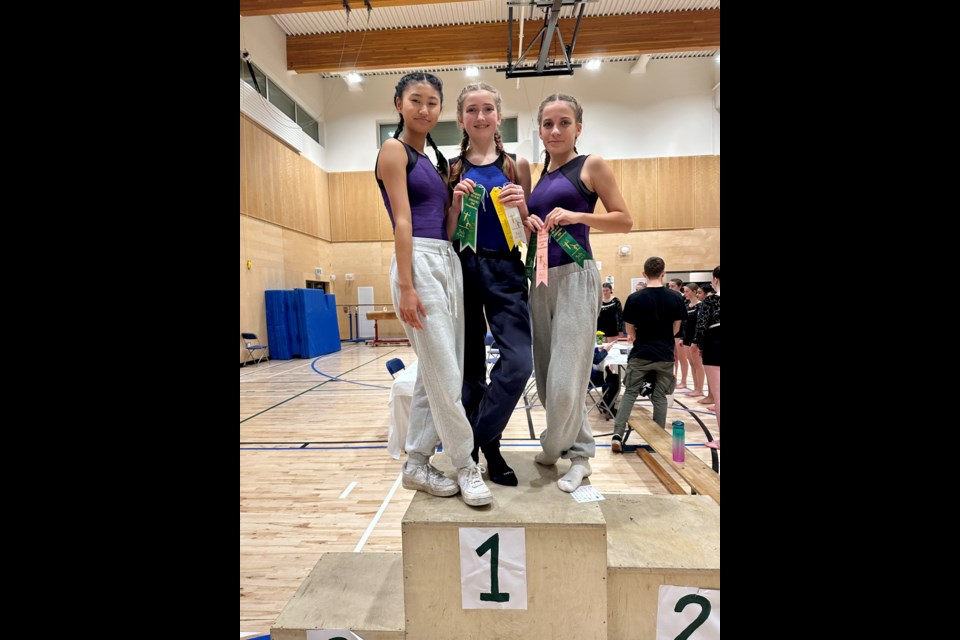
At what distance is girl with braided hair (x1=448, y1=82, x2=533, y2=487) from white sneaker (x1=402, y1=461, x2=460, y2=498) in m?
0.17

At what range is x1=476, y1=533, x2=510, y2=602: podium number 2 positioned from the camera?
1.60 metres

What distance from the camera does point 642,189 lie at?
13.7m

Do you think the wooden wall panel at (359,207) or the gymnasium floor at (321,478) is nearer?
the gymnasium floor at (321,478)

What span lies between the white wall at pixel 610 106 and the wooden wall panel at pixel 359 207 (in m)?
0.46

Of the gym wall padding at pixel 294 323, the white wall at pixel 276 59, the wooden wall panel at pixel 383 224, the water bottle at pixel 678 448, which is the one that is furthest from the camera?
the wooden wall panel at pixel 383 224

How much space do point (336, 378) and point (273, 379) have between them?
1150 mm

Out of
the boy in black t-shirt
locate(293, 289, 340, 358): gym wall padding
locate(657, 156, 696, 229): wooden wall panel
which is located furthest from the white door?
the boy in black t-shirt

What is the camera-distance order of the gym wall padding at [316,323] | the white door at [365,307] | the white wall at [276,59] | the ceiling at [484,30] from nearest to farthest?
the white wall at [276,59] < the ceiling at [484,30] < the gym wall padding at [316,323] < the white door at [365,307]

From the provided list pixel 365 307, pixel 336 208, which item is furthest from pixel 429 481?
pixel 336 208

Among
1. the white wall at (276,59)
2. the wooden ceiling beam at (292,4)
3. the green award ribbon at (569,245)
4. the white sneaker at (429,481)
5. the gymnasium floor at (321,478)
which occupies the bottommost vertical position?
the gymnasium floor at (321,478)

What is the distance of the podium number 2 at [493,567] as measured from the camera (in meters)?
1.60

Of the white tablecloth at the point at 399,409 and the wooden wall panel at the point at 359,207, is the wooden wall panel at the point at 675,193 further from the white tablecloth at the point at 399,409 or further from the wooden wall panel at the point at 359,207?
the white tablecloth at the point at 399,409

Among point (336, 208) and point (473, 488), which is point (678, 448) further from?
point (336, 208)

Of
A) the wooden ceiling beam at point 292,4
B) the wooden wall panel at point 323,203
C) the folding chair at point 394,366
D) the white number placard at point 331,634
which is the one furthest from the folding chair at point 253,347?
the white number placard at point 331,634
